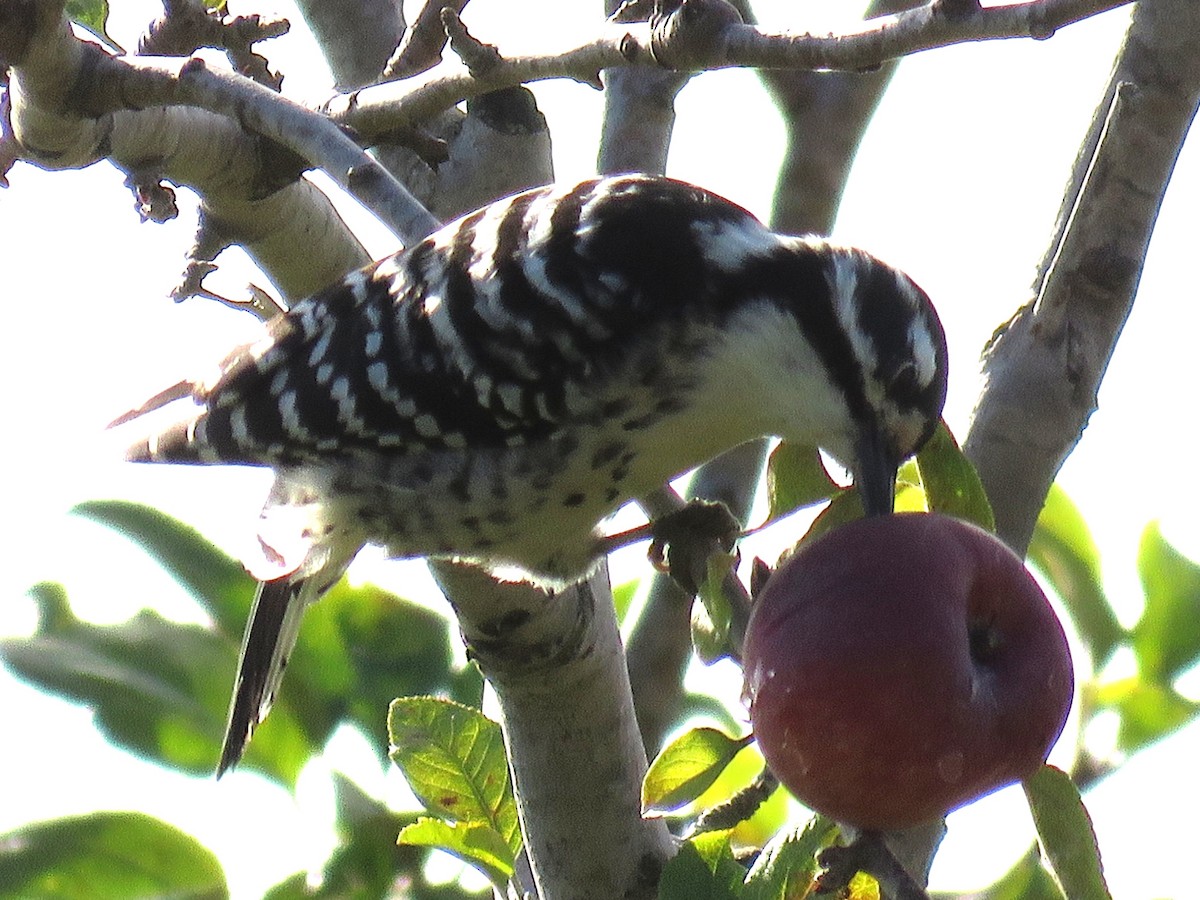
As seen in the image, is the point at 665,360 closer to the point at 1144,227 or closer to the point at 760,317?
the point at 760,317

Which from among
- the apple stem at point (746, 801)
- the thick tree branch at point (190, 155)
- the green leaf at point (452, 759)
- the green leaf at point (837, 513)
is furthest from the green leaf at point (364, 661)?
the green leaf at point (837, 513)

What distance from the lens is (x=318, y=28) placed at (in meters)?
2.90

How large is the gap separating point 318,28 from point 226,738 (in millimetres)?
1215

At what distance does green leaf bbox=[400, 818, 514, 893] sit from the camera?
1810 mm

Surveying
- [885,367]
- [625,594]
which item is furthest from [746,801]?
[625,594]

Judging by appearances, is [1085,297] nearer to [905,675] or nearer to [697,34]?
[697,34]

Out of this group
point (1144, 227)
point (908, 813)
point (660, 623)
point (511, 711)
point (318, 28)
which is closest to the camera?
point (908, 813)

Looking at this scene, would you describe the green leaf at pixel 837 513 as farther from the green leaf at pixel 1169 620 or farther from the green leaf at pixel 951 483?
the green leaf at pixel 1169 620

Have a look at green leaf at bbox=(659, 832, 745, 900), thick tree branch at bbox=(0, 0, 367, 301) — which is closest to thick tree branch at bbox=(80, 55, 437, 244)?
thick tree branch at bbox=(0, 0, 367, 301)

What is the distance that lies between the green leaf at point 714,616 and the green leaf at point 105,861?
1.01m

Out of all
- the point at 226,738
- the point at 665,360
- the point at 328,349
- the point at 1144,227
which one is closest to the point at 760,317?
the point at 665,360

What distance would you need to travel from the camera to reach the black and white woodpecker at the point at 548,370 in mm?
2250

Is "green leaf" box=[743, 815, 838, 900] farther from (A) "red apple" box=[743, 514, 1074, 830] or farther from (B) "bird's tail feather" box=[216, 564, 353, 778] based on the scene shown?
(B) "bird's tail feather" box=[216, 564, 353, 778]

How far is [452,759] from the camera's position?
1.87 metres
